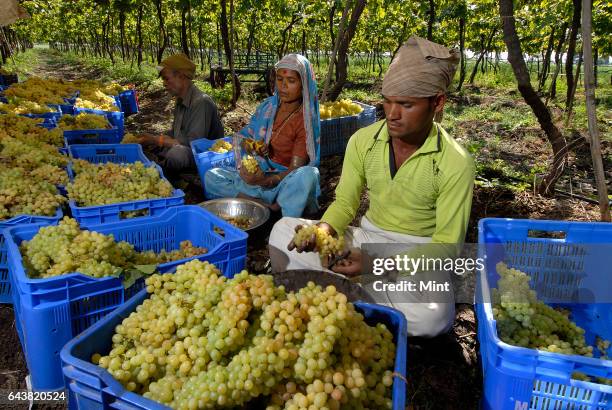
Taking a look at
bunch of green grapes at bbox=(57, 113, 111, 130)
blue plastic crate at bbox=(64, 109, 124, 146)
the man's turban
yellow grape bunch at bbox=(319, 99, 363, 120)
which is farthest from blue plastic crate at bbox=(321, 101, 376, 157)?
the man's turban

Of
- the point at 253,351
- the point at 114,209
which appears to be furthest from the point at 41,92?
the point at 253,351

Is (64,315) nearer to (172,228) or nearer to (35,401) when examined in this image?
(35,401)

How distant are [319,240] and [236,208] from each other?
1945 millimetres

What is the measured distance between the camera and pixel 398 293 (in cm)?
265

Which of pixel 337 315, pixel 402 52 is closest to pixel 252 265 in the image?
pixel 402 52

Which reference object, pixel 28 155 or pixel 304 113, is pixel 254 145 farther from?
pixel 28 155

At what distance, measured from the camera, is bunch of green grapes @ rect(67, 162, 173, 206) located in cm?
314

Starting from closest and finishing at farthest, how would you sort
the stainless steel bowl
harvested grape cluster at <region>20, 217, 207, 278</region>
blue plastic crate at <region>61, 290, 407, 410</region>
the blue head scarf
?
1. blue plastic crate at <region>61, 290, 407, 410</region>
2. harvested grape cluster at <region>20, 217, 207, 278</region>
3. the blue head scarf
4. the stainless steel bowl

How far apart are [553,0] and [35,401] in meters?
11.3

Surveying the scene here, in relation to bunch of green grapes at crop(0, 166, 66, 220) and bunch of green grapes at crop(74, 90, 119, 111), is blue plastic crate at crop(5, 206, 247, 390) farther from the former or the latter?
bunch of green grapes at crop(74, 90, 119, 111)

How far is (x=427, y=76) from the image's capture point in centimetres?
227

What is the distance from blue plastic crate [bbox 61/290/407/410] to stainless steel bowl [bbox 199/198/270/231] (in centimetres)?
245

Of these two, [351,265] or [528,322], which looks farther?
[351,265]

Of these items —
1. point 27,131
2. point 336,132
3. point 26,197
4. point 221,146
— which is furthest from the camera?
point 336,132
